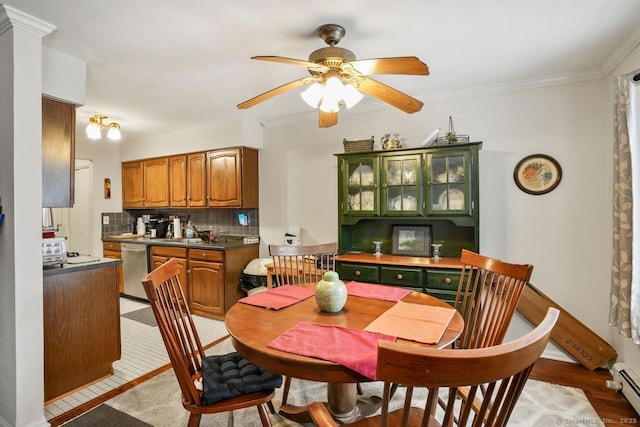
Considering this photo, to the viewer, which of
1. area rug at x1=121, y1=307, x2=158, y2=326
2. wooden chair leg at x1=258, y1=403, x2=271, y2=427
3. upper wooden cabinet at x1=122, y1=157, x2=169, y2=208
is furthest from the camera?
upper wooden cabinet at x1=122, y1=157, x2=169, y2=208

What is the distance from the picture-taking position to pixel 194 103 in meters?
3.35

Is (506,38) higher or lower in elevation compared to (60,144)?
higher

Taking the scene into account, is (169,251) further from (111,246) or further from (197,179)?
(111,246)

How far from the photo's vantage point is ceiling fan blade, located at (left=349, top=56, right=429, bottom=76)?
158cm

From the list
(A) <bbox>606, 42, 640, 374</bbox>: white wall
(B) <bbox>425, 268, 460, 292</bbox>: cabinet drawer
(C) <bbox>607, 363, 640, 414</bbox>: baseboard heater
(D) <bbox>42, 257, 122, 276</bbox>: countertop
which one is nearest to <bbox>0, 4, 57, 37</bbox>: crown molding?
(D) <bbox>42, 257, 122, 276</bbox>: countertop

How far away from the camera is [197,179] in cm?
435

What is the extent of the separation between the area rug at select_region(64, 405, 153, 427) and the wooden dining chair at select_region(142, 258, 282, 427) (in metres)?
0.75

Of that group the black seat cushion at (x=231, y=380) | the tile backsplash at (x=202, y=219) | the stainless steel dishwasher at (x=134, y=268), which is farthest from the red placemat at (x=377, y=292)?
the stainless steel dishwasher at (x=134, y=268)

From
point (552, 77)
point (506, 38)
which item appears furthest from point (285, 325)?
point (552, 77)

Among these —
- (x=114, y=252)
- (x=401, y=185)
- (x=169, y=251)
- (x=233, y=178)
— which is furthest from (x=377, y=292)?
(x=114, y=252)

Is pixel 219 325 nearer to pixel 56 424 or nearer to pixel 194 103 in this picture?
pixel 56 424

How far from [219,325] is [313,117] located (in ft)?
8.49

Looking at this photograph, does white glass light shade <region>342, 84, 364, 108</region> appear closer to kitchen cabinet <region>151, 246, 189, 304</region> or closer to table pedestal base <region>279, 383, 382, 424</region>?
table pedestal base <region>279, 383, 382, 424</region>

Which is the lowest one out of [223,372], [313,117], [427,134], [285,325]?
[223,372]
